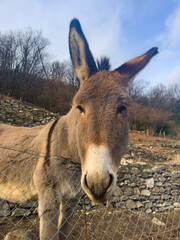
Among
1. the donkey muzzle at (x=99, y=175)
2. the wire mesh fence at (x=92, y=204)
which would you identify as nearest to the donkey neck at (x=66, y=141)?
the wire mesh fence at (x=92, y=204)

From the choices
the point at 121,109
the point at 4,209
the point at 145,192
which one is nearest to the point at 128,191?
the point at 145,192

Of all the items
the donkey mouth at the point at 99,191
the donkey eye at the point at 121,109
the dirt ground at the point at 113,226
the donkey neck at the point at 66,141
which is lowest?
the dirt ground at the point at 113,226

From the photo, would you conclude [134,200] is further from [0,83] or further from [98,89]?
[0,83]

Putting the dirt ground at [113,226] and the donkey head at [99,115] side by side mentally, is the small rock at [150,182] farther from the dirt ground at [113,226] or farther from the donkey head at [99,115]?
the donkey head at [99,115]

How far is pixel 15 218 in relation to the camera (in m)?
3.99

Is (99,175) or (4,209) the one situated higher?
(99,175)

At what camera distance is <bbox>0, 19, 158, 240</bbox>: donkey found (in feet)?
4.05

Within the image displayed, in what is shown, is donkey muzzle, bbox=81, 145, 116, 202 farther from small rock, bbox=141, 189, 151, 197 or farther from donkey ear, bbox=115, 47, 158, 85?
small rock, bbox=141, 189, 151, 197

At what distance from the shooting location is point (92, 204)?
479 centimetres

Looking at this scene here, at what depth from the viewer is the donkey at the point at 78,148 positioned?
1.23 metres

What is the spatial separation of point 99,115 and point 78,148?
18.7 inches

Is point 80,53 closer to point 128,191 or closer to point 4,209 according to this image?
point 4,209

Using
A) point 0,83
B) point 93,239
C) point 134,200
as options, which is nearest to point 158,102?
point 0,83

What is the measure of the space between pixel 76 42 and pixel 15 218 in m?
4.13
